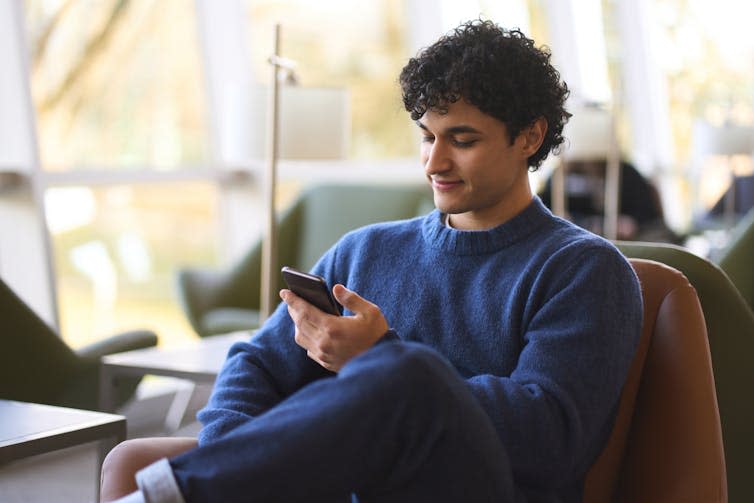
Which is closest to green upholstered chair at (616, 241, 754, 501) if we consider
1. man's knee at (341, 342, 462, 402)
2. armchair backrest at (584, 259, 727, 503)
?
armchair backrest at (584, 259, 727, 503)

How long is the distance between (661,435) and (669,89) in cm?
711

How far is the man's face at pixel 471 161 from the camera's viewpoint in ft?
6.10

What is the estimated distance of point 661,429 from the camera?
1.81 m

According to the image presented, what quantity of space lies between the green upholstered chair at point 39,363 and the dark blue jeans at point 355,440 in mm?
1320

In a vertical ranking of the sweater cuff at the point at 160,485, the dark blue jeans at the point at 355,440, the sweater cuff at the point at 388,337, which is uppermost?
the sweater cuff at the point at 388,337

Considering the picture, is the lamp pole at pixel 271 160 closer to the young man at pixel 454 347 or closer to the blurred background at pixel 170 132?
the blurred background at pixel 170 132

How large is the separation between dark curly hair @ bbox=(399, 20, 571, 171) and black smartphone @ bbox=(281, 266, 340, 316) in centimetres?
38

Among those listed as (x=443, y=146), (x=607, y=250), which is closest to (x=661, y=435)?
(x=607, y=250)

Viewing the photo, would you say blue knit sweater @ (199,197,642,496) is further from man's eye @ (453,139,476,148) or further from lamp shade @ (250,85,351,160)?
lamp shade @ (250,85,351,160)

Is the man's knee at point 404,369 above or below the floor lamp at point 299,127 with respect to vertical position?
below

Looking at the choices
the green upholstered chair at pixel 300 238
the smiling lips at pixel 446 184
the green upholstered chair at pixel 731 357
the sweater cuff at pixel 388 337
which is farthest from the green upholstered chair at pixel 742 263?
the sweater cuff at pixel 388 337

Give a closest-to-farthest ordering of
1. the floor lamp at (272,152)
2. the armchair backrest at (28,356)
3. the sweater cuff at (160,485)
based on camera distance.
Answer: the sweater cuff at (160,485)
the armchair backrest at (28,356)
the floor lamp at (272,152)

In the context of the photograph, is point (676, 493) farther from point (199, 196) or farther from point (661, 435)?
point (199, 196)

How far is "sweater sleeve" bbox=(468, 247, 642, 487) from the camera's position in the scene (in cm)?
165
